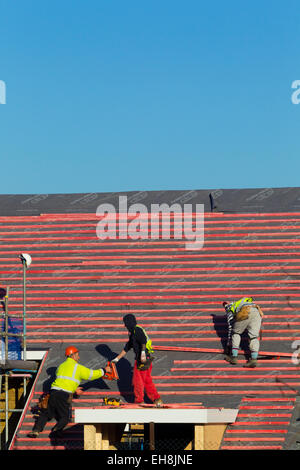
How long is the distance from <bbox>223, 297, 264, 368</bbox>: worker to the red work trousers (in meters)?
2.62

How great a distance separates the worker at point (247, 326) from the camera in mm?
19719

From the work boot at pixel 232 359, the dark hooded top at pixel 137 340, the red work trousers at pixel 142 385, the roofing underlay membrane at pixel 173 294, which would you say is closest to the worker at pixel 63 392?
the roofing underlay membrane at pixel 173 294

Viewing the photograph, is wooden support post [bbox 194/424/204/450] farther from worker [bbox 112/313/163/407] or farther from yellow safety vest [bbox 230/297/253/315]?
yellow safety vest [bbox 230/297/253/315]

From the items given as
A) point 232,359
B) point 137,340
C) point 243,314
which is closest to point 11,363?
point 137,340

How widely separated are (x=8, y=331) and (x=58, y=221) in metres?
6.06

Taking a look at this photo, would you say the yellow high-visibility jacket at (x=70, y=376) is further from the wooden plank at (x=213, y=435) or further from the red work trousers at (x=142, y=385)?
the wooden plank at (x=213, y=435)

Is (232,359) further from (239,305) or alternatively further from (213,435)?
(213,435)

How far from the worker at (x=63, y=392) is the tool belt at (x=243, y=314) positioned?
373 centimetres

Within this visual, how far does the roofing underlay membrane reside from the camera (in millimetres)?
18750

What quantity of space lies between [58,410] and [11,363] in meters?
2.09

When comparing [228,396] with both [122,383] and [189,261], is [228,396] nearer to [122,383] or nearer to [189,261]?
[122,383]

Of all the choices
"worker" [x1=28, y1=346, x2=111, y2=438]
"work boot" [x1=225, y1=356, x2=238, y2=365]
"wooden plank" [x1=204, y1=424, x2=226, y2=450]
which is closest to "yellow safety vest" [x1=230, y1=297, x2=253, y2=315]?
"work boot" [x1=225, y1=356, x2=238, y2=365]

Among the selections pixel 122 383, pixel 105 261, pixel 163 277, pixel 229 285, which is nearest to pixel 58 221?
pixel 105 261

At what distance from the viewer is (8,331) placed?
69.4 ft
